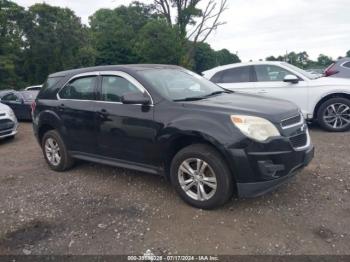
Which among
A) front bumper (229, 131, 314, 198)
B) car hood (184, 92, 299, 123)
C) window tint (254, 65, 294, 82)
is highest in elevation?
window tint (254, 65, 294, 82)

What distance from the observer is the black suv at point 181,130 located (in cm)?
378

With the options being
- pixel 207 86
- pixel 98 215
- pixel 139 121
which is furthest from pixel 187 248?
pixel 207 86

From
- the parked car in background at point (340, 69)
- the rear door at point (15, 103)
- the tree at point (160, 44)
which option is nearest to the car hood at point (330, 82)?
the parked car in background at point (340, 69)

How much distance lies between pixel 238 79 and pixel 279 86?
3.30 feet

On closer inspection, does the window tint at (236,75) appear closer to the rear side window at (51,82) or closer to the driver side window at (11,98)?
the rear side window at (51,82)

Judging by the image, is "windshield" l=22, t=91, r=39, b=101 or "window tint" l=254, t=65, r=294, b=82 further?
"windshield" l=22, t=91, r=39, b=101

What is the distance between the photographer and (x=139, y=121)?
4.46 metres

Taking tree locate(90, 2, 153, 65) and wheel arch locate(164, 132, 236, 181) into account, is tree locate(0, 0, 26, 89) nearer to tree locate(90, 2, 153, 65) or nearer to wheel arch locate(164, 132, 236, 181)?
tree locate(90, 2, 153, 65)

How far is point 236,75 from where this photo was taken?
8.50 metres

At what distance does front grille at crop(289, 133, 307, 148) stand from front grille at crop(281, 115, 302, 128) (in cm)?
16

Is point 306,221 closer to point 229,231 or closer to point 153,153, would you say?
point 229,231

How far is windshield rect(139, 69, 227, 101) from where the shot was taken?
4520mm

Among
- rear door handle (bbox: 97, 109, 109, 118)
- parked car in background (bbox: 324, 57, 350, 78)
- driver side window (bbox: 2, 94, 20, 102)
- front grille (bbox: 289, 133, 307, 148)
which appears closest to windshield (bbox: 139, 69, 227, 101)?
rear door handle (bbox: 97, 109, 109, 118)

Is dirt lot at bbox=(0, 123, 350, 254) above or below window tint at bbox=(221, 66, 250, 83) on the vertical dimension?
below
